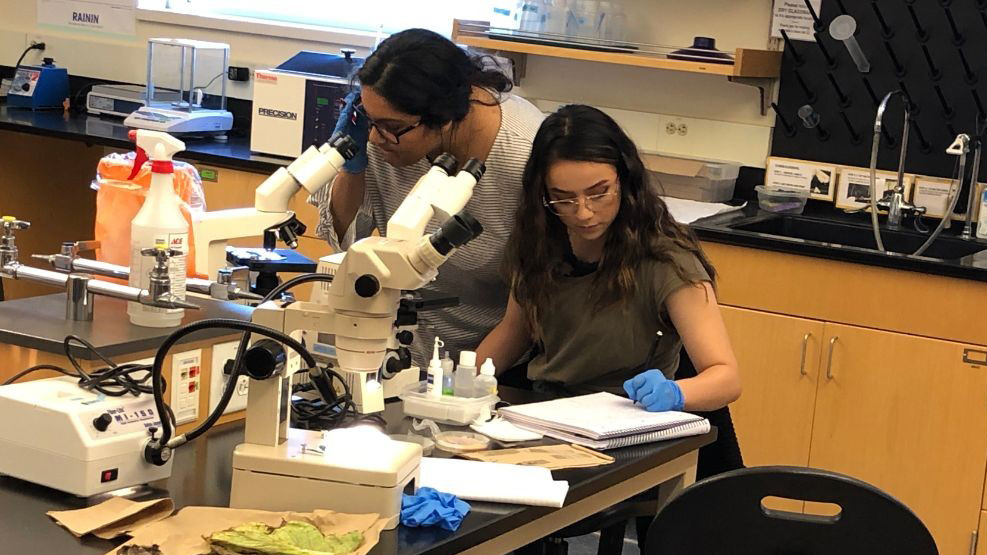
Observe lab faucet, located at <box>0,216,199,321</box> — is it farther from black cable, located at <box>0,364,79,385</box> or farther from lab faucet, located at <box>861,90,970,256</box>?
lab faucet, located at <box>861,90,970,256</box>

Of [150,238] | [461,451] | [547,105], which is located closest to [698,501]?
[461,451]

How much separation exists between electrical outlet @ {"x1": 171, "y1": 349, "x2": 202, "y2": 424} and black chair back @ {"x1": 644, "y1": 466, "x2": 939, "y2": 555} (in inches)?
27.5

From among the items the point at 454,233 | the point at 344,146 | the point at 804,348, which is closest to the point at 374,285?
the point at 454,233

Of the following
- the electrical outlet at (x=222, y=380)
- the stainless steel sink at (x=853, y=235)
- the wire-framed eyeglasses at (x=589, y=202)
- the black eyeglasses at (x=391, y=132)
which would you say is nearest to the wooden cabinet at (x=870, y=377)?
the stainless steel sink at (x=853, y=235)

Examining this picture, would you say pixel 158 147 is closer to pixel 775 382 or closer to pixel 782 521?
pixel 782 521

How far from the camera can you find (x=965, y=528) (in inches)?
123

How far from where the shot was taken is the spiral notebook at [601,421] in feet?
6.35

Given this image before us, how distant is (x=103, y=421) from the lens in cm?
159

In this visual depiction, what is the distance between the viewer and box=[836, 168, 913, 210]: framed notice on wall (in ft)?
12.1

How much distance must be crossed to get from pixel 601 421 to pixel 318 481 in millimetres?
567

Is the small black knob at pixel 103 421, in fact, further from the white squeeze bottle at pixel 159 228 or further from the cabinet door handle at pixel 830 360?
the cabinet door handle at pixel 830 360

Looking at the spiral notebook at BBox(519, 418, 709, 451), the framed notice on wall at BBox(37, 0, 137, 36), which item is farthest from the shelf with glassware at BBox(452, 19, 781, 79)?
the spiral notebook at BBox(519, 418, 709, 451)

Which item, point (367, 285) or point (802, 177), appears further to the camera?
point (802, 177)

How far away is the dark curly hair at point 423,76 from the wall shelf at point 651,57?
1351 mm
